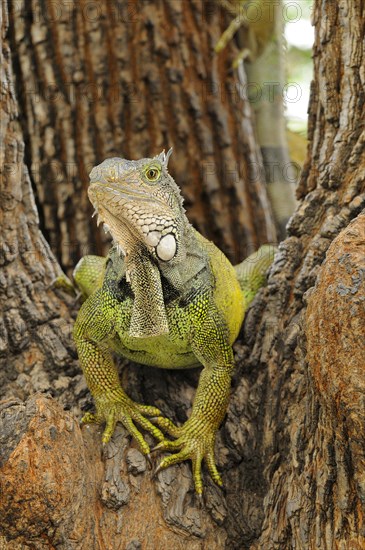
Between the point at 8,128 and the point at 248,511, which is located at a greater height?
the point at 8,128

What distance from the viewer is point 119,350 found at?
14.9 ft

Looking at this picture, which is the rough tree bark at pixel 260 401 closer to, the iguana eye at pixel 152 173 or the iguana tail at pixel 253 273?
the iguana tail at pixel 253 273

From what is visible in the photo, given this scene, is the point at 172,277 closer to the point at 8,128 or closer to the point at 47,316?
the point at 47,316

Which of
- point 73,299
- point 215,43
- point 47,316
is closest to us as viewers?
point 47,316

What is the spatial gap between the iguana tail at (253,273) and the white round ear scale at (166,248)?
1.19m

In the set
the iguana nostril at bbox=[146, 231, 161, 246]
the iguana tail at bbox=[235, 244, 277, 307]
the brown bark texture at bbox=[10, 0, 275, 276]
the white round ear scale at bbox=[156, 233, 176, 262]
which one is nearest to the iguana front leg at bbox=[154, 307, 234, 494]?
the white round ear scale at bbox=[156, 233, 176, 262]

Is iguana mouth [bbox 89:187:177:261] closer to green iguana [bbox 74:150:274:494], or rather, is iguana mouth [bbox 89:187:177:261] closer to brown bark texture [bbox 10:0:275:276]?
green iguana [bbox 74:150:274:494]

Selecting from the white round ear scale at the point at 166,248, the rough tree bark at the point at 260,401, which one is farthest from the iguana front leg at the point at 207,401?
the white round ear scale at the point at 166,248

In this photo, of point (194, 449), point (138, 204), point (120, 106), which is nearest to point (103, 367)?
point (194, 449)

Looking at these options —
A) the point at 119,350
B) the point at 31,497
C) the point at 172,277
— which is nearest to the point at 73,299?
the point at 119,350

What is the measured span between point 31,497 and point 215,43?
5883 millimetres

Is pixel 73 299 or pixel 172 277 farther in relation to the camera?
pixel 73 299

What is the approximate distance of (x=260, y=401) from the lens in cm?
427

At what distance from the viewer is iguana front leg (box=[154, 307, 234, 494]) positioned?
163 inches
